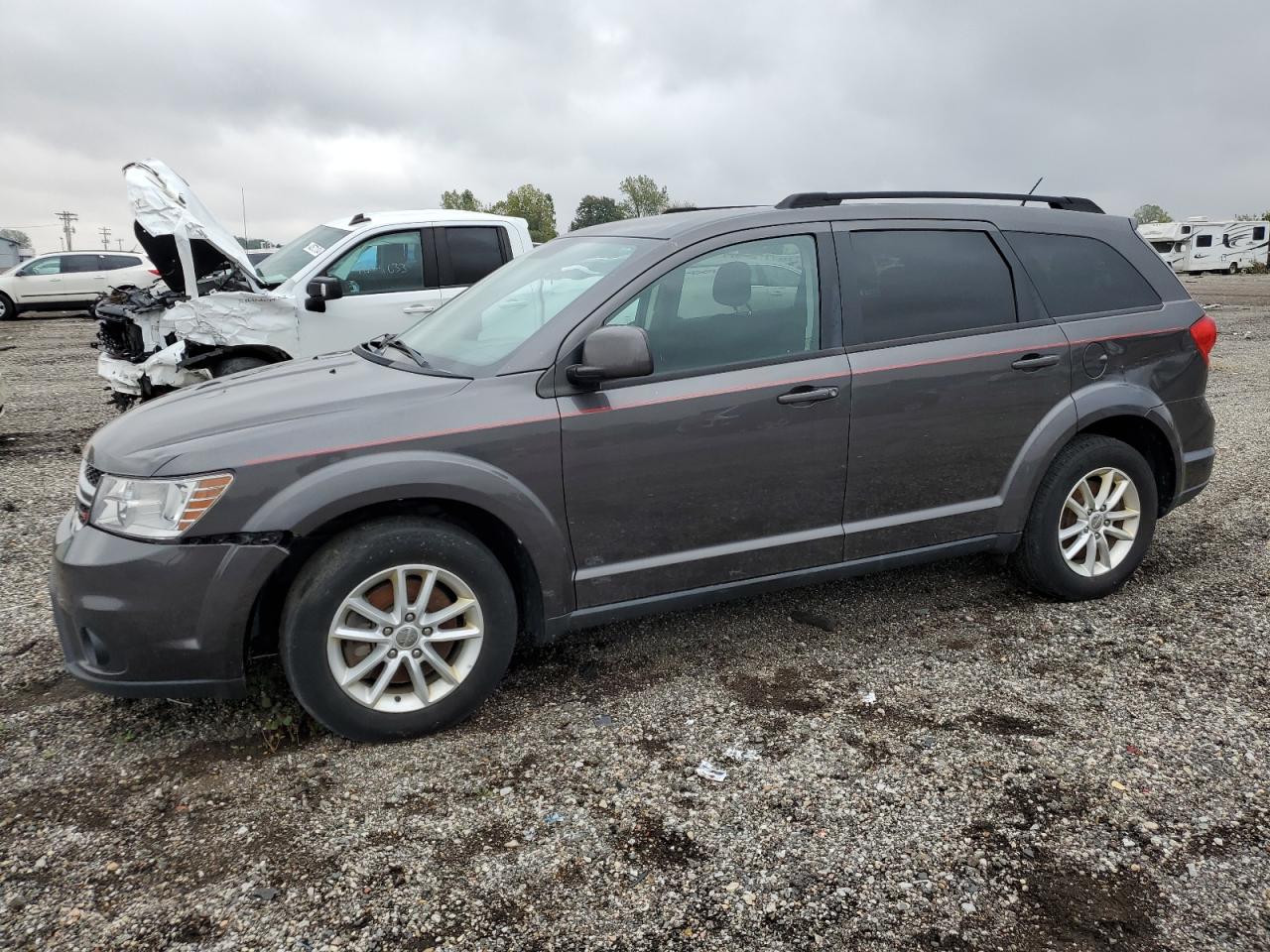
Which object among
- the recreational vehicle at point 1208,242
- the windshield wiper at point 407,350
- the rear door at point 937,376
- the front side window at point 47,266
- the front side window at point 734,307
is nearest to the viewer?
the front side window at point 734,307

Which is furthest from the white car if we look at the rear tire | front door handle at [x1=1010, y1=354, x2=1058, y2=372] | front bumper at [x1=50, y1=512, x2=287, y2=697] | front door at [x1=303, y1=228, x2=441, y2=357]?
front door handle at [x1=1010, y1=354, x2=1058, y2=372]

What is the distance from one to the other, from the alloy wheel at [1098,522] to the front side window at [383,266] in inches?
236

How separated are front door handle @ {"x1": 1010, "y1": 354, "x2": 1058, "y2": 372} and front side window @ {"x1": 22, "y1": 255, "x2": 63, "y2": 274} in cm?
2621

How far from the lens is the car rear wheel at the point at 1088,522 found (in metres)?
4.16

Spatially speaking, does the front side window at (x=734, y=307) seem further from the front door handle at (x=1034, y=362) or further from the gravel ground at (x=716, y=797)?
the gravel ground at (x=716, y=797)

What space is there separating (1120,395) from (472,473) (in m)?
2.94

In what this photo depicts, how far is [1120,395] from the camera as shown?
418 centimetres

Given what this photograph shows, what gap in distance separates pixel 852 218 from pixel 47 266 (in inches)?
1025

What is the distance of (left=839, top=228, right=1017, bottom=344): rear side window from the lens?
149 inches

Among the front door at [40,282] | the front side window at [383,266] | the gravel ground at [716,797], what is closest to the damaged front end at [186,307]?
the front side window at [383,266]

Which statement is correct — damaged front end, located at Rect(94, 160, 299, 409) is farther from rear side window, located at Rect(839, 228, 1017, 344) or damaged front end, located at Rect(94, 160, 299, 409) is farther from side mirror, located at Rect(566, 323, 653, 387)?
rear side window, located at Rect(839, 228, 1017, 344)

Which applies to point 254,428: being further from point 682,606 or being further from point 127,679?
point 682,606

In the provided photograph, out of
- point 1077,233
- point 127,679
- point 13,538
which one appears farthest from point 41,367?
point 1077,233

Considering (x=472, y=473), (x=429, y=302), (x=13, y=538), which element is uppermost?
(x=429, y=302)
